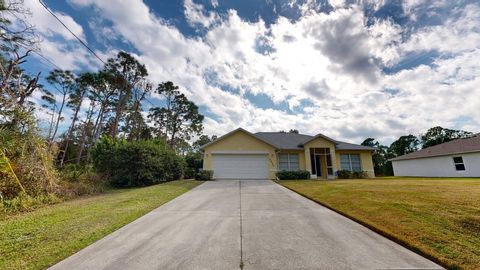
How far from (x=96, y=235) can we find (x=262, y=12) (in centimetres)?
1192

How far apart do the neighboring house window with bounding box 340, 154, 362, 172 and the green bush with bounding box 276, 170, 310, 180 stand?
4.17 metres

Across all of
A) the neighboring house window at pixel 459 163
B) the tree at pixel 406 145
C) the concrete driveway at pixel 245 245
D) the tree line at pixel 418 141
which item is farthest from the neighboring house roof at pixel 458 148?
the tree at pixel 406 145

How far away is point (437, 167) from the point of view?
2083 cm

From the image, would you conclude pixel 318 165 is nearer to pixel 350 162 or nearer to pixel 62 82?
pixel 350 162

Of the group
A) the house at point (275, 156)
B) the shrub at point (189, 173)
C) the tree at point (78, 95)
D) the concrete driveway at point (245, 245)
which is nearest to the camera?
the concrete driveway at point (245, 245)

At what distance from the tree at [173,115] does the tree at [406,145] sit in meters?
42.6

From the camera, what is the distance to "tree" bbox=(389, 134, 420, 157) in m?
43.2

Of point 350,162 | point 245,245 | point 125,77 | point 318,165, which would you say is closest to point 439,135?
point 350,162

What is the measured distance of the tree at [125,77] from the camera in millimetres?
23514

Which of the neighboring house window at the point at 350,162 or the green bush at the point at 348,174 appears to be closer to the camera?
the green bush at the point at 348,174

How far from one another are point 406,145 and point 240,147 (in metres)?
44.8

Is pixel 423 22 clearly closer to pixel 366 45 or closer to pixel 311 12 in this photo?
pixel 366 45

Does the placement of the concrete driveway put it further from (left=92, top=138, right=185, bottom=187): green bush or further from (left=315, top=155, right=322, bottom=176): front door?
(left=315, top=155, right=322, bottom=176): front door

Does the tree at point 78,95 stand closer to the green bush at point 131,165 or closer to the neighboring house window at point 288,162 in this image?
the green bush at point 131,165
